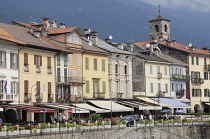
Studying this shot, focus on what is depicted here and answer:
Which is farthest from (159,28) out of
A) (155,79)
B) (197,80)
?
(155,79)

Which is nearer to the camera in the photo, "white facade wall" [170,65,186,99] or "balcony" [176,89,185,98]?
"white facade wall" [170,65,186,99]

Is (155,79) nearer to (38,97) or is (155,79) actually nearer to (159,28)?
(38,97)

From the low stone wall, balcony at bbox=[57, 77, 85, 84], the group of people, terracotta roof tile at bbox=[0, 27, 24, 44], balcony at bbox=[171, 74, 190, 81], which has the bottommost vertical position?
the low stone wall

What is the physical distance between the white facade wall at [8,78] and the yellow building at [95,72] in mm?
15852

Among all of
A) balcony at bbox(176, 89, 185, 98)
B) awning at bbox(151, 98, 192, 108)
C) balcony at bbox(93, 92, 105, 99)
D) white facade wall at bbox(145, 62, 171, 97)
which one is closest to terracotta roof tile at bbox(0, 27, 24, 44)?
balcony at bbox(93, 92, 105, 99)

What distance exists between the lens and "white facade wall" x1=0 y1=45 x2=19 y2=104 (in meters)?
54.9

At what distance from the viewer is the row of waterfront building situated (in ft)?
192

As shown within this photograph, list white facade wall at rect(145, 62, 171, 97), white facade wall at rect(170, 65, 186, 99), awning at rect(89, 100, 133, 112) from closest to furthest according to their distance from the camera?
awning at rect(89, 100, 133, 112), white facade wall at rect(145, 62, 171, 97), white facade wall at rect(170, 65, 186, 99)

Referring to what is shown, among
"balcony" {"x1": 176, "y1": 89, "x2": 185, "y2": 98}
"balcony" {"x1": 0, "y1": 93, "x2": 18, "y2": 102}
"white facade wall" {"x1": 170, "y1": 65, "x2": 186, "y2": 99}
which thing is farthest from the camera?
"balcony" {"x1": 176, "y1": 89, "x2": 185, "y2": 98}

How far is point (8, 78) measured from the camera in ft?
185

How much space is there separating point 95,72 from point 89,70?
1624 millimetres

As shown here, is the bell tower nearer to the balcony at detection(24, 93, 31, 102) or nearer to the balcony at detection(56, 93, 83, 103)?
the balcony at detection(56, 93, 83, 103)

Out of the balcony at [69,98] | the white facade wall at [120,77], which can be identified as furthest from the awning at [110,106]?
the white facade wall at [120,77]

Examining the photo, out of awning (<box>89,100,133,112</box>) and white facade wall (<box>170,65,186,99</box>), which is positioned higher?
white facade wall (<box>170,65,186,99</box>)
